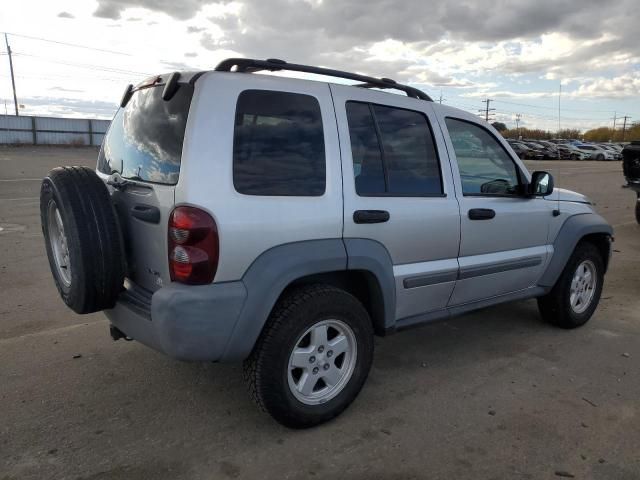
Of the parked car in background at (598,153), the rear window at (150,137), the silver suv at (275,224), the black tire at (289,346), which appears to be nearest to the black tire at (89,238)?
the silver suv at (275,224)

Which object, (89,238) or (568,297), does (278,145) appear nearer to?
(89,238)

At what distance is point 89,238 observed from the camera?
2.72 meters

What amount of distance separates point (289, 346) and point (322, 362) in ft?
1.01

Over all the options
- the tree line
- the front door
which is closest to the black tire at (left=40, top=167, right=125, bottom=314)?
the front door

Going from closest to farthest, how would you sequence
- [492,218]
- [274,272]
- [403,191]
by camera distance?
[274,272] < [403,191] < [492,218]

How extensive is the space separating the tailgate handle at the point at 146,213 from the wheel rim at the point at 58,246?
1.91 feet

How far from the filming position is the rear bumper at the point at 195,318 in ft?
8.38

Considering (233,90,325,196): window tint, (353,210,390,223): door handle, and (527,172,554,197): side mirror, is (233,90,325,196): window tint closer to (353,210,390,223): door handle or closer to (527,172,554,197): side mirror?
(353,210,390,223): door handle

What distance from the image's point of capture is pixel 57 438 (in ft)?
9.45

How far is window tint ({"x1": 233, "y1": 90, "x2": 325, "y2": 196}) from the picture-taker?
2.71 m

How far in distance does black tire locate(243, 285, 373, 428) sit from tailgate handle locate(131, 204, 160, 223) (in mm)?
774

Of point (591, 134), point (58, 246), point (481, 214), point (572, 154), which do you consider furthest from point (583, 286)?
point (591, 134)

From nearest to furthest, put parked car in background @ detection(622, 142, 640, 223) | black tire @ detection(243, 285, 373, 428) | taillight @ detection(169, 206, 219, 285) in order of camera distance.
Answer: taillight @ detection(169, 206, 219, 285), black tire @ detection(243, 285, 373, 428), parked car in background @ detection(622, 142, 640, 223)

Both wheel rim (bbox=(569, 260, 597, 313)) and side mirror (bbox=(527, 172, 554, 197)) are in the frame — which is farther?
wheel rim (bbox=(569, 260, 597, 313))
